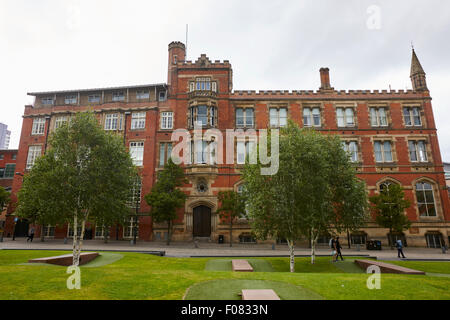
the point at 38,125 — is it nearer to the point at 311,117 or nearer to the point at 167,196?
the point at 167,196

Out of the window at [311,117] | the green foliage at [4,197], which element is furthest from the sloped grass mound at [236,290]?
the green foliage at [4,197]

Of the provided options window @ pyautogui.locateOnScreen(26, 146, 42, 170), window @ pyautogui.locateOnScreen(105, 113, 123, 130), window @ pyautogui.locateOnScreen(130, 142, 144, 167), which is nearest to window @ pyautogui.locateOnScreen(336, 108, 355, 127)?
window @ pyautogui.locateOnScreen(130, 142, 144, 167)

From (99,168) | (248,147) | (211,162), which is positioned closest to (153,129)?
(211,162)

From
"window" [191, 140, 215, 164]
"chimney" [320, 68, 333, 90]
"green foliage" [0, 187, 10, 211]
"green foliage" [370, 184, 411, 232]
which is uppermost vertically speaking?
"chimney" [320, 68, 333, 90]

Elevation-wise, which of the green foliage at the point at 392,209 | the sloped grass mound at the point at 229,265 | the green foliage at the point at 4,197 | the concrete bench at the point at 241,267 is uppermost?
the green foliage at the point at 4,197

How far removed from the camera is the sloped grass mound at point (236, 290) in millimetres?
8511

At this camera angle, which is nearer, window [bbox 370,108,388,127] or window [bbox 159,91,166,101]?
window [bbox 370,108,388,127]

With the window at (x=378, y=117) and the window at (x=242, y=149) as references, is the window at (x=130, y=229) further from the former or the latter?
the window at (x=378, y=117)

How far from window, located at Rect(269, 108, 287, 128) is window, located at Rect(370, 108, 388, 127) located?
462 inches

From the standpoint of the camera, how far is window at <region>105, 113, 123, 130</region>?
3600 cm

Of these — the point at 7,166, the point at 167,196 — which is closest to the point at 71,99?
the point at 7,166

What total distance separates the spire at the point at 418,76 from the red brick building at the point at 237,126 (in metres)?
0.12

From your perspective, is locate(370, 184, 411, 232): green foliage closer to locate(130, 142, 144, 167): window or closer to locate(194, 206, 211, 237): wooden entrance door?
locate(194, 206, 211, 237): wooden entrance door
